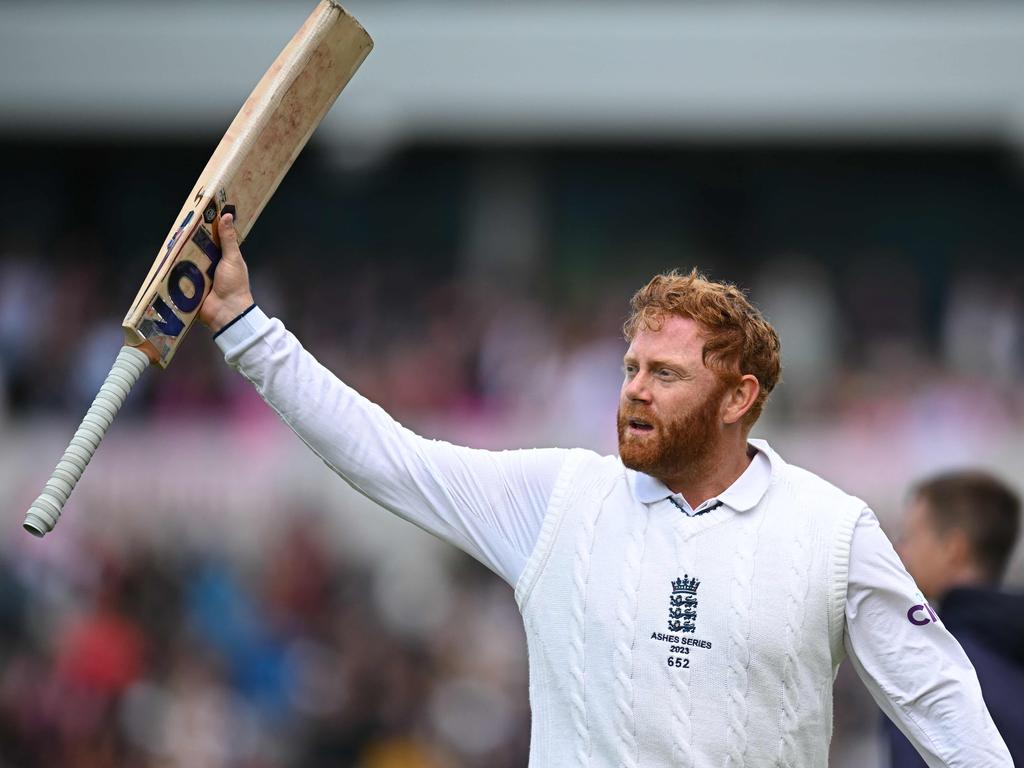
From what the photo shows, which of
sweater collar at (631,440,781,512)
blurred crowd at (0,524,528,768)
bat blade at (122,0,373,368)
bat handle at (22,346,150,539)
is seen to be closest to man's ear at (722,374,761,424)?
sweater collar at (631,440,781,512)

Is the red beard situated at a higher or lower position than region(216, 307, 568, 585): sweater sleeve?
higher

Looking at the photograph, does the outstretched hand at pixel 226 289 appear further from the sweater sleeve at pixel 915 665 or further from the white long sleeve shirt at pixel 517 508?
the sweater sleeve at pixel 915 665

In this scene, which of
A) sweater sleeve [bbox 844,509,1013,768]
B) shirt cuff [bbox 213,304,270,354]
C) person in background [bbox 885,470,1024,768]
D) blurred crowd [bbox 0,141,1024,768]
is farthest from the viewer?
blurred crowd [bbox 0,141,1024,768]

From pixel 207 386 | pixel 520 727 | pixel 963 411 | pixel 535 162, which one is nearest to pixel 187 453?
pixel 207 386


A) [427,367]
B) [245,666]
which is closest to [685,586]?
[245,666]

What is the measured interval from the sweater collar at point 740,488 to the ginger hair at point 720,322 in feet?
0.33

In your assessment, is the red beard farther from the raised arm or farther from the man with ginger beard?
the raised arm

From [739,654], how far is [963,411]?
850 centimetres

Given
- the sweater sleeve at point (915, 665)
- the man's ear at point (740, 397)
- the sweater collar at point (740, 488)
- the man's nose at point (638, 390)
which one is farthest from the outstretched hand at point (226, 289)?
the sweater sleeve at point (915, 665)

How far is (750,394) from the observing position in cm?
395

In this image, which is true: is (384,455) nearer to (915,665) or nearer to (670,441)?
(670,441)

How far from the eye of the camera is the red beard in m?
3.82

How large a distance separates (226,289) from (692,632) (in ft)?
4.23

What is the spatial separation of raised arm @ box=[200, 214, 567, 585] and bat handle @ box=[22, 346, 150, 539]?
8.0 inches
